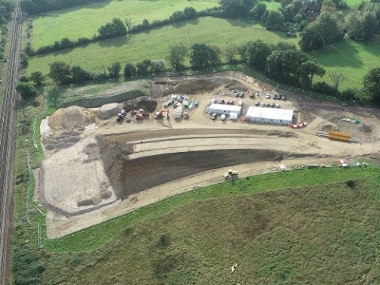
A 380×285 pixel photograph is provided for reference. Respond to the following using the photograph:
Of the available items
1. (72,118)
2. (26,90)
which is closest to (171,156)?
(72,118)

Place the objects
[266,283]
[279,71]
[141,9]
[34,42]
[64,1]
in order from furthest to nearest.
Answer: [64,1] → [141,9] → [34,42] → [279,71] → [266,283]

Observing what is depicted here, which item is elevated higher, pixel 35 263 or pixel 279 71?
pixel 279 71

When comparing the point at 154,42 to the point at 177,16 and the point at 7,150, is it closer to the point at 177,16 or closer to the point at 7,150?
the point at 177,16

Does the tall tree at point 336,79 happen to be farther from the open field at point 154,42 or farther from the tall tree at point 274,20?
the tall tree at point 274,20

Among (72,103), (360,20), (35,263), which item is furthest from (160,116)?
(360,20)

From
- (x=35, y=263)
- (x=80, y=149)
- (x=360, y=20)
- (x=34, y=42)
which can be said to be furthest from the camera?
(x=34, y=42)

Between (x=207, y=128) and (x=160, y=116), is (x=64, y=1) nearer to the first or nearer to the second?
(x=160, y=116)
